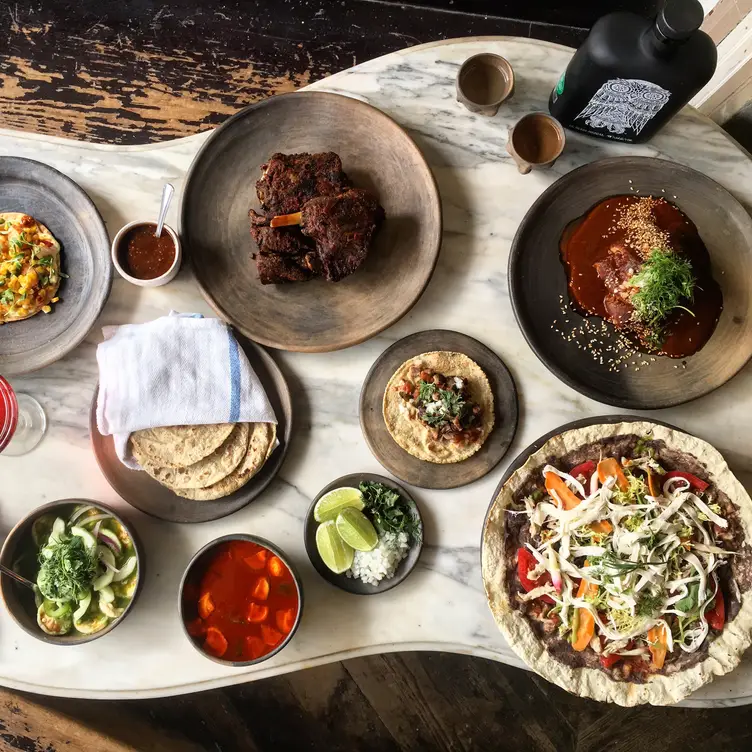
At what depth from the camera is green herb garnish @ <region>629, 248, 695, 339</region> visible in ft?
9.27

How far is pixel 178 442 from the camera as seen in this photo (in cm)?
294

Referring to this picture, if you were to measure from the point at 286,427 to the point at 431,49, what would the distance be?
2.05m

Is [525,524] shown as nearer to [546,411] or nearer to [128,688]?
[546,411]

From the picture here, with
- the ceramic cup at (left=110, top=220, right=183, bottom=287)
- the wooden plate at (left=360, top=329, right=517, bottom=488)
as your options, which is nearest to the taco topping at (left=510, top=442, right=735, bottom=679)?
the wooden plate at (left=360, top=329, right=517, bottom=488)

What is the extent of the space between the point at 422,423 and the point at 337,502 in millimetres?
548

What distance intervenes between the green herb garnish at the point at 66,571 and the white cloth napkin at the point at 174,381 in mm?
440

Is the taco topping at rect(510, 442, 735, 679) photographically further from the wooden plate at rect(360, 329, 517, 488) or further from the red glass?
the red glass

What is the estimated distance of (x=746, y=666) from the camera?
9.49 feet

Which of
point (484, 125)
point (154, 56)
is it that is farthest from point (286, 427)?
point (154, 56)

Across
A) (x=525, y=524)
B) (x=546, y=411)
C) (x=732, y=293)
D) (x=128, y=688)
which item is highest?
(x=732, y=293)

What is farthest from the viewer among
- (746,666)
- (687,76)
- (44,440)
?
(44,440)

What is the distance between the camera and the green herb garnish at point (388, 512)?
2920mm

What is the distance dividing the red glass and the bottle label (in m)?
3.04

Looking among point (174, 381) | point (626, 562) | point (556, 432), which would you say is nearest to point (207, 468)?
point (174, 381)
